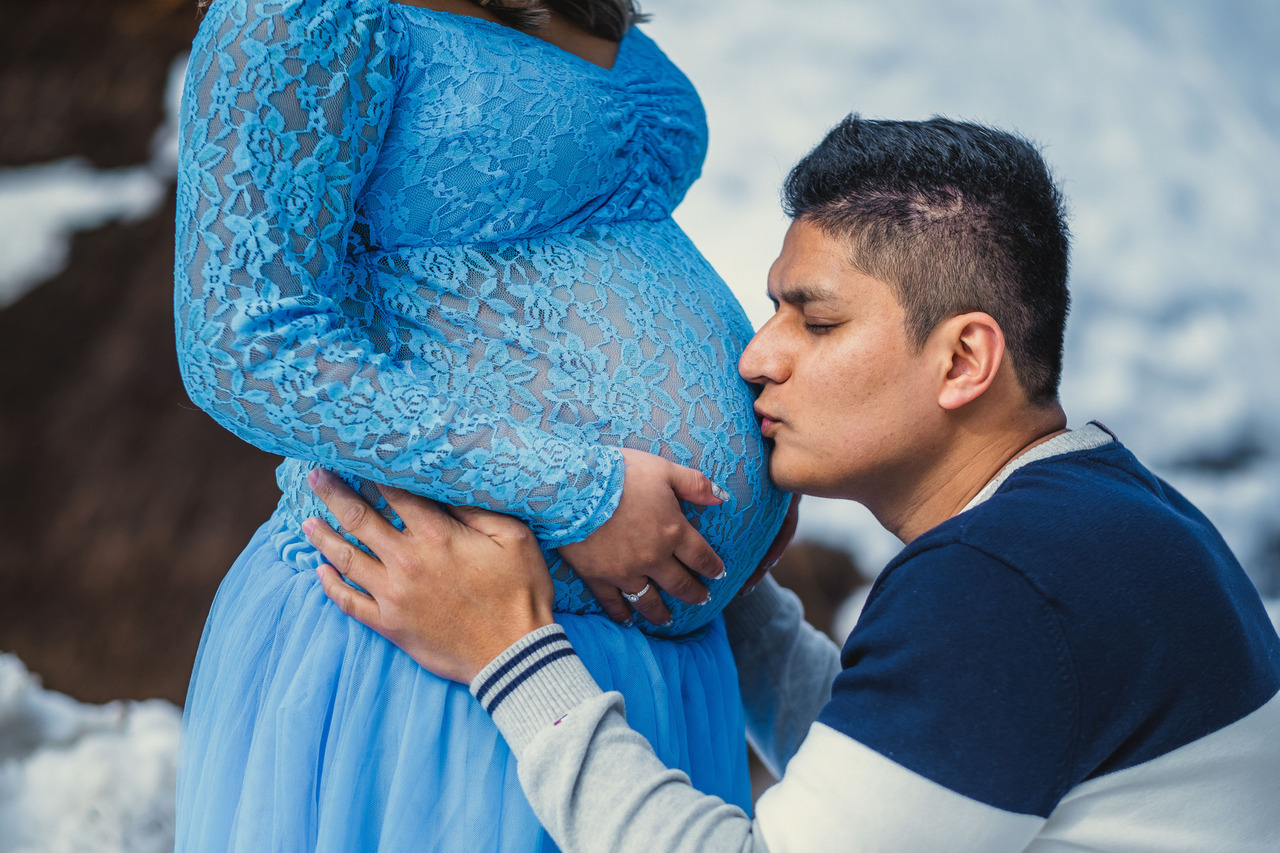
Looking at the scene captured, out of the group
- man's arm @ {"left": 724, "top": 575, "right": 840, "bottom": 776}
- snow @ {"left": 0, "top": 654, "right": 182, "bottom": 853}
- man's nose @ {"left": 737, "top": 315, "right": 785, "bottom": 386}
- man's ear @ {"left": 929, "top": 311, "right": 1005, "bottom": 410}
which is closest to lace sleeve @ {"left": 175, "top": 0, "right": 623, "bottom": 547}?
man's nose @ {"left": 737, "top": 315, "right": 785, "bottom": 386}

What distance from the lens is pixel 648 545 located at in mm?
763

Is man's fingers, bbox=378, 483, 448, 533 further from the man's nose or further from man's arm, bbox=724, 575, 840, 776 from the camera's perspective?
man's arm, bbox=724, 575, 840, 776

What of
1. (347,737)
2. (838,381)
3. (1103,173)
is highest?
(1103,173)

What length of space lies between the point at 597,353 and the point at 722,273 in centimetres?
158

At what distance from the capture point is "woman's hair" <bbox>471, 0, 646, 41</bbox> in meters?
0.86

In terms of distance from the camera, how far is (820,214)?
3.00 ft

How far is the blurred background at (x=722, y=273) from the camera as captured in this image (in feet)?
5.86

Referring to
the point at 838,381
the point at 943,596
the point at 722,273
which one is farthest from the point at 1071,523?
the point at 722,273

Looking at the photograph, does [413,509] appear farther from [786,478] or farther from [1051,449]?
[1051,449]

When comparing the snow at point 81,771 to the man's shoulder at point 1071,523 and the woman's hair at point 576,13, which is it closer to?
the woman's hair at point 576,13

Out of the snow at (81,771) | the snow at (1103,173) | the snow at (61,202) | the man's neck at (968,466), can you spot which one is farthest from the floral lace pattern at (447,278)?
the snow at (1103,173)

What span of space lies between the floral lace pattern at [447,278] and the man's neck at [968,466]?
143 mm

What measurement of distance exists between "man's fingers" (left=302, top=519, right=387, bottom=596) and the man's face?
0.37 m

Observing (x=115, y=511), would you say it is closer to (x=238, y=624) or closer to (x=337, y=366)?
(x=238, y=624)
